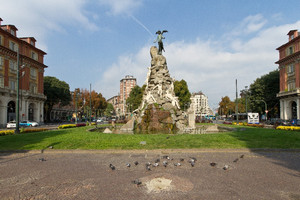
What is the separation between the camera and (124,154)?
907 cm

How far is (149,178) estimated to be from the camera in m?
5.53

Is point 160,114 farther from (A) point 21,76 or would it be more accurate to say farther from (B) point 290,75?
(B) point 290,75

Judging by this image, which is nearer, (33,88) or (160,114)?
(160,114)

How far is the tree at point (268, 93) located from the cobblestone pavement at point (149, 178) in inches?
1831

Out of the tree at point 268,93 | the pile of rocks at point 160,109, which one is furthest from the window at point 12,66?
the tree at point 268,93

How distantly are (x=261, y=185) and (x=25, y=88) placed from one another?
46.6 meters

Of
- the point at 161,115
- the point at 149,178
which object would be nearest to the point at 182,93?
the point at 161,115

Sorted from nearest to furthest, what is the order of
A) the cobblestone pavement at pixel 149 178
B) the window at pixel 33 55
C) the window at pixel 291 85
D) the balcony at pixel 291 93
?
the cobblestone pavement at pixel 149 178
the balcony at pixel 291 93
the window at pixel 291 85
the window at pixel 33 55

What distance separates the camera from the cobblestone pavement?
4480mm

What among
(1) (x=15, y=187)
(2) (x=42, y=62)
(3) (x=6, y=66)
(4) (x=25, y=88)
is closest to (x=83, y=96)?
(2) (x=42, y=62)

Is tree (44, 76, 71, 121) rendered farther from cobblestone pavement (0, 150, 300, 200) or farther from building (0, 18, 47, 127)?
cobblestone pavement (0, 150, 300, 200)

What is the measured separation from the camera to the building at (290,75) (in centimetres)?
3769

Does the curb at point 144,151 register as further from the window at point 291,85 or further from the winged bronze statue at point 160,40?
the window at point 291,85

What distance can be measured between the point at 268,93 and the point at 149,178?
53.3 metres
